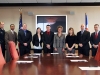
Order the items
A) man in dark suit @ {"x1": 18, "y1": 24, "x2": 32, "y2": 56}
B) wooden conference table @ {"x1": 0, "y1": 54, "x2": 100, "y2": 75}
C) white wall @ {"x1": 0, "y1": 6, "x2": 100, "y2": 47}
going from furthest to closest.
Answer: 1. white wall @ {"x1": 0, "y1": 6, "x2": 100, "y2": 47}
2. man in dark suit @ {"x1": 18, "y1": 24, "x2": 32, "y2": 56}
3. wooden conference table @ {"x1": 0, "y1": 54, "x2": 100, "y2": 75}

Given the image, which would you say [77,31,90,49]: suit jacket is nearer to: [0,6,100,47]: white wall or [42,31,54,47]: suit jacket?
[42,31,54,47]: suit jacket

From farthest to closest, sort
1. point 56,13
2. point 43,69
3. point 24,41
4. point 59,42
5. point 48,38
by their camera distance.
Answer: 1. point 56,13
2. point 24,41
3. point 48,38
4. point 59,42
5. point 43,69

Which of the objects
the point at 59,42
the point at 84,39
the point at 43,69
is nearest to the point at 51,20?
the point at 84,39

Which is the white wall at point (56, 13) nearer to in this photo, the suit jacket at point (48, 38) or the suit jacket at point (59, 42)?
the suit jacket at point (48, 38)

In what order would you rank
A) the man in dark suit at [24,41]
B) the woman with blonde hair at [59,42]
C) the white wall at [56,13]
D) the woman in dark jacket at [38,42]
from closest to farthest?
the woman with blonde hair at [59,42] → the woman in dark jacket at [38,42] → the man in dark suit at [24,41] → the white wall at [56,13]

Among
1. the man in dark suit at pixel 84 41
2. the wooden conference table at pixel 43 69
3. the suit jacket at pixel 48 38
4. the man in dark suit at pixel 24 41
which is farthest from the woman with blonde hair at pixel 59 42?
the wooden conference table at pixel 43 69

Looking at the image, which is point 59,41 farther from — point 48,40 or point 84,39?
point 84,39

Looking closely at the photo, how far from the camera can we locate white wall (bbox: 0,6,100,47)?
28.0ft

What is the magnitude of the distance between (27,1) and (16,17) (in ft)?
3.54

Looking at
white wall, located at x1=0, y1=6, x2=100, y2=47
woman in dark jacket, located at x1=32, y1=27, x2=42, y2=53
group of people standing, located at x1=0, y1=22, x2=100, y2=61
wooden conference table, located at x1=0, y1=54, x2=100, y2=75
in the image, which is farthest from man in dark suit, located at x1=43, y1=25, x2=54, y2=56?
wooden conference table, located at x1=0, y1=54, x2=100, y2=75

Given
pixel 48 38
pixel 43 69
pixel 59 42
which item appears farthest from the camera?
pixel 48 38

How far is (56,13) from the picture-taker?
8578mm

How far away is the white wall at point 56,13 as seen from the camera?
336 inches

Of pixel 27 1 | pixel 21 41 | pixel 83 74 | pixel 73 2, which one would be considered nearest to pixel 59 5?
pixel 73 2
